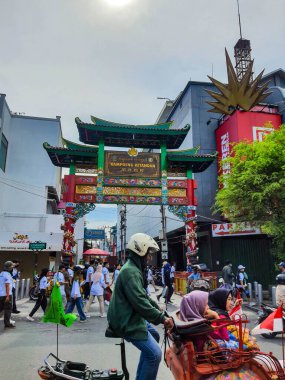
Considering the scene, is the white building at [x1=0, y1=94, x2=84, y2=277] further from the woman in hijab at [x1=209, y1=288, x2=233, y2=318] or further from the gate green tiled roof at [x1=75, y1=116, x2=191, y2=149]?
the woman in hijab at [x1=209, y1=288, x2=233, y2=318]

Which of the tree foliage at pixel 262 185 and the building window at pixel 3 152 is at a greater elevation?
the building window at pixel 3 152

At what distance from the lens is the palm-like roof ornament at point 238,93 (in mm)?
21266

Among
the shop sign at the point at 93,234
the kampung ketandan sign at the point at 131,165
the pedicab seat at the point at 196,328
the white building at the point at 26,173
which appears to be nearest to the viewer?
the pedicab seat at the point at 196,328

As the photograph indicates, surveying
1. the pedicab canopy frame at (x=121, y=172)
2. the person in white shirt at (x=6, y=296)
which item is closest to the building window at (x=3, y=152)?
the pedicab canopy frame at (x=121, y=172)

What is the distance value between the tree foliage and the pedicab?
9604 millimetres

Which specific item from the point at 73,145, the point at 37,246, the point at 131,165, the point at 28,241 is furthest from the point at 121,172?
the point at 28,241

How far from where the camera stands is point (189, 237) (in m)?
15.7

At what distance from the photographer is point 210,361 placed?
286 cm

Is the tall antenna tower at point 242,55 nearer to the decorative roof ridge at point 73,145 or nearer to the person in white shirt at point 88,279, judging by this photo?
the decorative roof ridge at point 73,145

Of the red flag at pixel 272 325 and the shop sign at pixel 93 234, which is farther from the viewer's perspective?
the shop sign at pixel 93 234

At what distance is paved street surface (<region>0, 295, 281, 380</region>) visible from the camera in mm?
5016

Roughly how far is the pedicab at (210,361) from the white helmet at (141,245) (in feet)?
2.52

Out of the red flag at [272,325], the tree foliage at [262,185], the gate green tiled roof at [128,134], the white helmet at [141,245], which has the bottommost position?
the red flag at [272,325]

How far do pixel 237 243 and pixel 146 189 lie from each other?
9.04 meters
